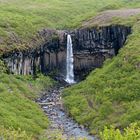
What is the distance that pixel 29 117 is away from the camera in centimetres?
5584

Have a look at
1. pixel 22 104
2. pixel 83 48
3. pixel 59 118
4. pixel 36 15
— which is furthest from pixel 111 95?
pixel 36 15

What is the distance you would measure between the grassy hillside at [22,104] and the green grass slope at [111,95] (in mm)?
4045

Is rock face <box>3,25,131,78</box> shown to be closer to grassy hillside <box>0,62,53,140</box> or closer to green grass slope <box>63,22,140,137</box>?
grassy hillside <box>0,62,53,140</box>

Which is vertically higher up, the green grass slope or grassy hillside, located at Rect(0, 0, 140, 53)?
grassy hillside, located at Rect(0, 0, 140, 53)

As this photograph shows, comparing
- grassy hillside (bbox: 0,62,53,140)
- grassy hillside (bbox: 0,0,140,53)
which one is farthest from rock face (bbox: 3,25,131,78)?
grassy hillside (bbox: 0,62,53,140)

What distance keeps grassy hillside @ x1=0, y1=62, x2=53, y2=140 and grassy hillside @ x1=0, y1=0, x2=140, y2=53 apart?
600 centimetres

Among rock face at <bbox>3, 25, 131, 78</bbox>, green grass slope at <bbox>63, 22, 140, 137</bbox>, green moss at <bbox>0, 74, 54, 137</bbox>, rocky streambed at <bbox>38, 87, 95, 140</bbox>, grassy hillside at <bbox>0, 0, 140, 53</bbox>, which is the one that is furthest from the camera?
rock face at <bbox>3, 25, 131, 78</bbox>

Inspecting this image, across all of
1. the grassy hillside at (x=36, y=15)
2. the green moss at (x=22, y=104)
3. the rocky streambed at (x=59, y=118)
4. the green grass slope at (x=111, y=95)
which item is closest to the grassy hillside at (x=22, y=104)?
the green moss at (x=22, y=104)

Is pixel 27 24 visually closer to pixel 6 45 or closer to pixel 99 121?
pixel 6 45

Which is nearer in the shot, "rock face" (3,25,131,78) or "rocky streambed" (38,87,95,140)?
"rocky streambed" (38,87,95,140)

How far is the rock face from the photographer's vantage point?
75438 mm

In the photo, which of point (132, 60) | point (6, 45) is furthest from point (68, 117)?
point (6, 45)

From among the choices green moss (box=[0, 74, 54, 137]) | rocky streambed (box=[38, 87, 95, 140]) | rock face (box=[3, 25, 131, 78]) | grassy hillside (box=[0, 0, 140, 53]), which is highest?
grassy hillside (box=[0, 0, 140, 53])

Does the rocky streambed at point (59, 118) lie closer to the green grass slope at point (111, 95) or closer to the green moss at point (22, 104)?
the green grass slope at point (111, 95)
